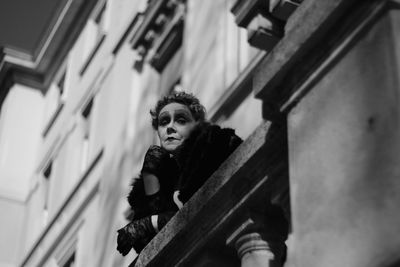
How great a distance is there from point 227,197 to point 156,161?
6.58 feet

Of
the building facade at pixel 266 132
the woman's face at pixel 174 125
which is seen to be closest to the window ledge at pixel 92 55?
the building facade at pixel 266 132

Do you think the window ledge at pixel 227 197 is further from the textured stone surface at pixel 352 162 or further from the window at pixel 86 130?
the window at pixel 86 130

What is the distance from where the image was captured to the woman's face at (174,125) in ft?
27.7

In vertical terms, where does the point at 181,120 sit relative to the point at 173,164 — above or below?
above

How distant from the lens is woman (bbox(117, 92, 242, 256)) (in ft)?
25.5

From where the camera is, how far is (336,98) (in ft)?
17.3

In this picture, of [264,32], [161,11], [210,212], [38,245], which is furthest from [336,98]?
[38,245]

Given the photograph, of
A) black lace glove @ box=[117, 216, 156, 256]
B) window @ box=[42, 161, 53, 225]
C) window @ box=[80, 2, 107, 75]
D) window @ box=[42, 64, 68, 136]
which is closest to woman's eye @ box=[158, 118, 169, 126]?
black lace glove @ box=[117, 216, 156, 256]

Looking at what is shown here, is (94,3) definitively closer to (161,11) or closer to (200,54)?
(161,11)

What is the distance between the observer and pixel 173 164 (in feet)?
27.7

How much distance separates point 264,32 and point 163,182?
1.44 m

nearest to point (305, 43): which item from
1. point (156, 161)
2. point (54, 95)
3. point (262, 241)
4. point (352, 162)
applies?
point (352, 162)

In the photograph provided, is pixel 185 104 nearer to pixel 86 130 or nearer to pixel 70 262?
pixel 70 262

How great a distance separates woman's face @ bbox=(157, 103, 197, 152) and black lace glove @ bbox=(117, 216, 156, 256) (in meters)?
0.66
